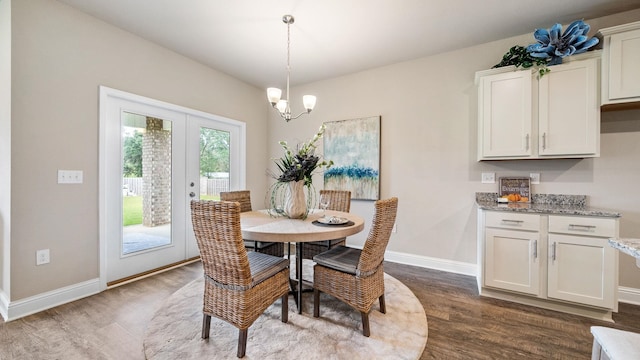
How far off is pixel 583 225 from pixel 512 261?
23.3 inches

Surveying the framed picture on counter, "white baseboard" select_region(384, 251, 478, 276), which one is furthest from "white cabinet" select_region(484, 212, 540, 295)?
"white baseboard" select_region(384, 251, 478, 276)

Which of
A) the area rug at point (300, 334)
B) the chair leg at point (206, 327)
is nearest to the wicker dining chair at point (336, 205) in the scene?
the area rug at point (300, 334)

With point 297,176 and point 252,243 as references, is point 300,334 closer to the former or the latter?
point 252,243

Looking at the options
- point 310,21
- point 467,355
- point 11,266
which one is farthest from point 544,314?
point 11,266

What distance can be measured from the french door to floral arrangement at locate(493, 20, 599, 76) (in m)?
3.64

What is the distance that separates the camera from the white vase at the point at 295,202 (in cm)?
217

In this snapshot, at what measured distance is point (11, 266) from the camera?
2.00m

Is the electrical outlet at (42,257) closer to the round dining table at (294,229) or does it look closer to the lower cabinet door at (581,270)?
the round dining table at (294,229)

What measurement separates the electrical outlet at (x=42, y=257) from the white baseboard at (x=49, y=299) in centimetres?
27

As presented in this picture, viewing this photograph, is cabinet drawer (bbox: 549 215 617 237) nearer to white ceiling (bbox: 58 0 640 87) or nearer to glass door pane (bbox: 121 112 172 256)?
white ceiling (bbox: 58 0 640 87)

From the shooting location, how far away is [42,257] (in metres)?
2.14

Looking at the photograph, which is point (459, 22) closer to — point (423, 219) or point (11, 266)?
point (423, 219)

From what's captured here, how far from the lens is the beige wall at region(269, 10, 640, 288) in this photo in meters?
2.32

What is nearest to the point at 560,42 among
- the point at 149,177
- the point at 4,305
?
the point at 149,177
